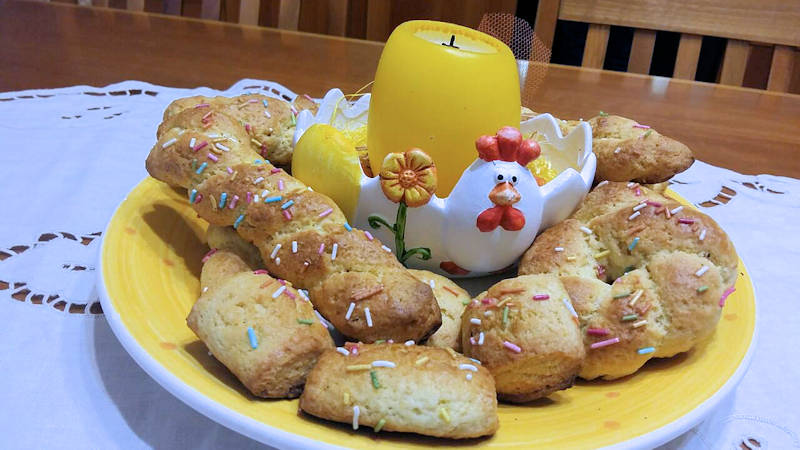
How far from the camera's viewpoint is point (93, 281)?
34.9 inches

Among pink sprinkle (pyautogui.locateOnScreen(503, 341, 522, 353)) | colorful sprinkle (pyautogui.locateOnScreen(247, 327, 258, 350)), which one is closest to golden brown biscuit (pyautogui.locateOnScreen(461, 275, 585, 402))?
pink sprinkle (pyautogui.locateOnScreen(503, 341, 522, 353))

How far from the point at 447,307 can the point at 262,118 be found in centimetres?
41

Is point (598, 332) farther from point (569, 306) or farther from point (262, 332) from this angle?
point (262, 332)

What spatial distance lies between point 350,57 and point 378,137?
0.91m

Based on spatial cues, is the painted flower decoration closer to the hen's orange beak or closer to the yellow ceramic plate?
the hen's orange beak

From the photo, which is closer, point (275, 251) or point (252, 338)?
point (252, 338)

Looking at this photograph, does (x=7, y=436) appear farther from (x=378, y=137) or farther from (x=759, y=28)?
(x=759, y=28)

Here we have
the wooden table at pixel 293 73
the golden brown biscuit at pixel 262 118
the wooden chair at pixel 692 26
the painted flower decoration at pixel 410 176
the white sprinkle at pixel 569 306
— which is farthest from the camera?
the wooden chair at pixel 692 26

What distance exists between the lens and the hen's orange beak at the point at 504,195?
771mm

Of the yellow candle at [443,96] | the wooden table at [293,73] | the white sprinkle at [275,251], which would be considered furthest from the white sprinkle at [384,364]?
the wooden table at [293,73]

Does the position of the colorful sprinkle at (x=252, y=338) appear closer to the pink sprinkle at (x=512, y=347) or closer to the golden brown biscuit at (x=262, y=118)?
the pink sprinkle at (x=512, y=347)

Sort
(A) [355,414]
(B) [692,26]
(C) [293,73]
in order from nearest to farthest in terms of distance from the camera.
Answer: (A) [355,414]
(C) [293,73]
(B) [692,26]

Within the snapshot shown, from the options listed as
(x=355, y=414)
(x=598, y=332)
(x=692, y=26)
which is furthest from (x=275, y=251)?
(x=692, y=26)

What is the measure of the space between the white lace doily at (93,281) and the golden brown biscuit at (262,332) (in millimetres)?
83
